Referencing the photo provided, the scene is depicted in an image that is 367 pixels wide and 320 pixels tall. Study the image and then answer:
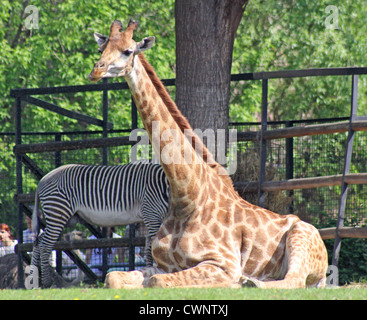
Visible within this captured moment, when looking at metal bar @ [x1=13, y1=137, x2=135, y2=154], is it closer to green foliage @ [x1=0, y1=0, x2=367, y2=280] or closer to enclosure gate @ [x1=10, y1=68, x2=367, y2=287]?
enclosure gate @ [x1=10, y1=68, x2=367, y2=287]

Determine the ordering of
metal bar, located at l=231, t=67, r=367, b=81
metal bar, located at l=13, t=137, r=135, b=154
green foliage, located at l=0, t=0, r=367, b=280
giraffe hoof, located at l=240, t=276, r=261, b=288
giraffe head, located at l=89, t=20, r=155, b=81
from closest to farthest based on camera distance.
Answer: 1. giraffe head, located at l=89, t=20, r=155, b=81
2. giraffe hoof, located at l=240, t=276, r=261, b=288
3. metal bar, located at l=231, t=67, r=367, b=81
4. metal bar, located at l=13, t=137, r=135, b=154
5. green foliage, located at l=0, t=0, r=367, b=280

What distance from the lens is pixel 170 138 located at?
20.4ft

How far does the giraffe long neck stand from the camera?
613 cm

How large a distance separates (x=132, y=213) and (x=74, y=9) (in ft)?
34.1

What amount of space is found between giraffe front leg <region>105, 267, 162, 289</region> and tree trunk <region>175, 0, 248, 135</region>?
105 inches

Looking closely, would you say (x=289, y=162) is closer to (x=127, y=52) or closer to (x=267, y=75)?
(x=267, y=75)

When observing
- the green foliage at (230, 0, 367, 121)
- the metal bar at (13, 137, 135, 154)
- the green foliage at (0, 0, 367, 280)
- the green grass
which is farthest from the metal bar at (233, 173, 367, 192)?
the green foliage at (230, 0, 367, 121)

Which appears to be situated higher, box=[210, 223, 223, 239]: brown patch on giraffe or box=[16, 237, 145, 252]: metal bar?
box=[210, 223, 223, 239]: brown patch on giraffe

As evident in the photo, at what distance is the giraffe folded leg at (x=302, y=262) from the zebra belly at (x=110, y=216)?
2864mm

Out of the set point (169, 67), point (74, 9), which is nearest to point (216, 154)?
point (74, 9)

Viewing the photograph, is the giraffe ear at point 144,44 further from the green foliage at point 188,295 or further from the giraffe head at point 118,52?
the green foliage at point 188,295

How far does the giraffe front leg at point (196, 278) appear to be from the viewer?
585 cm

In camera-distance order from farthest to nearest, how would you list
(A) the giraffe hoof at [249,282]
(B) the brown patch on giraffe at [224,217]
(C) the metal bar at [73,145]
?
1. (C) the metal bar at [73,145]
2. (B) the brown patch on giraffe at [224,217]
3. (A) the giraffe hoof at [249,282]

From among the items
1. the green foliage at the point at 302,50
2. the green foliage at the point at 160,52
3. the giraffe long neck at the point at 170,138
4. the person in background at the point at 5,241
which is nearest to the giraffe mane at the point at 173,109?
the giraffe long neck at the point at 170,138
